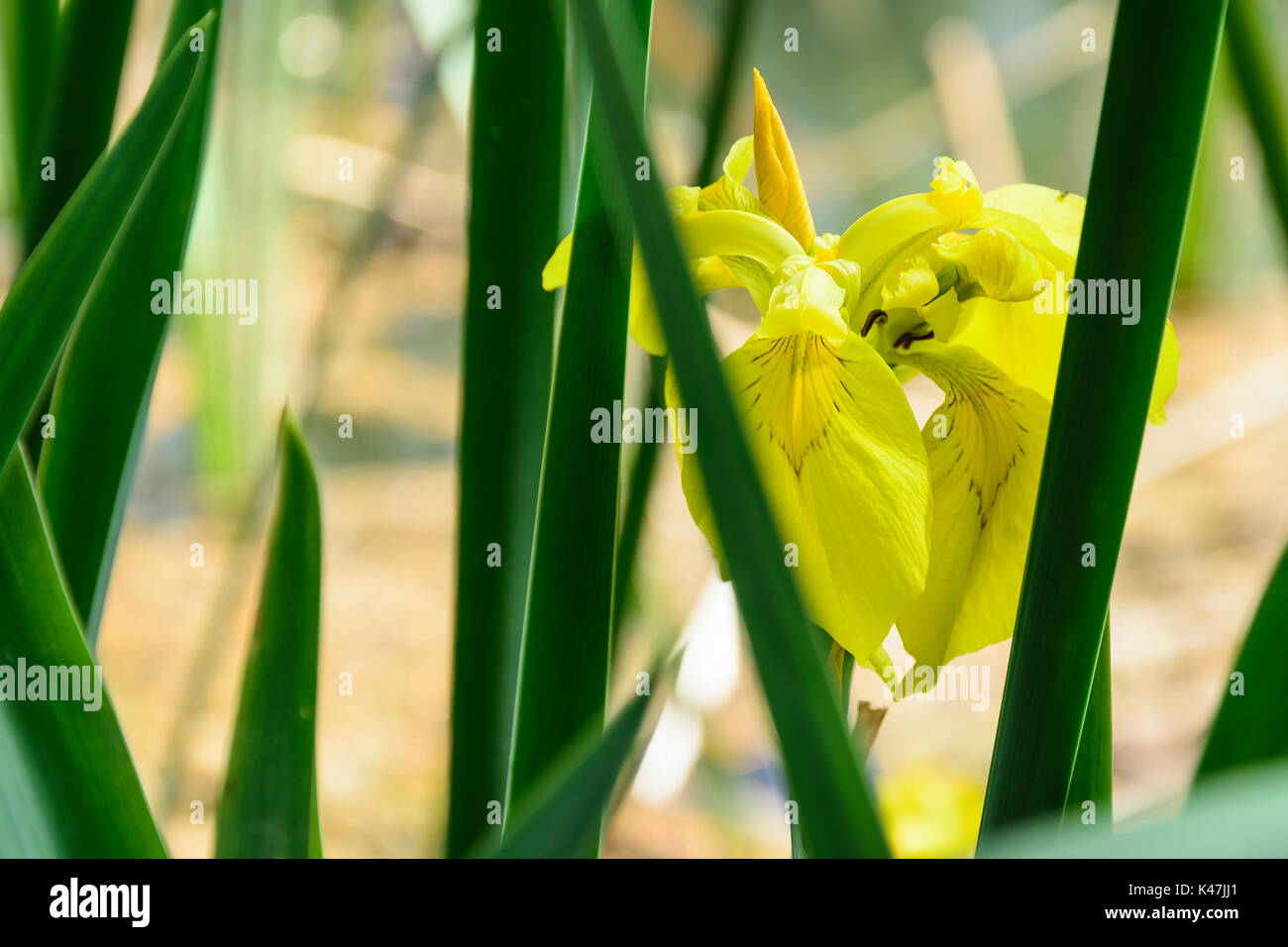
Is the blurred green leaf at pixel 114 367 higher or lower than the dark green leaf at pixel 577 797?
higher

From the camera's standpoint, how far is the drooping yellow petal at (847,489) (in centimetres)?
13

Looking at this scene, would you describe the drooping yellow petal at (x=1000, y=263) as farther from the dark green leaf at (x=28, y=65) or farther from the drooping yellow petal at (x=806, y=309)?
the dark green leaf at (x=28, y=65)

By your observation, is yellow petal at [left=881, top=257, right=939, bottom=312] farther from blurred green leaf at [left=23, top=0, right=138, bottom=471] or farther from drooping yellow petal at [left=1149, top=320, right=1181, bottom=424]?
blurred green leaf at [left=23, top=0, right=138, bottom=471]

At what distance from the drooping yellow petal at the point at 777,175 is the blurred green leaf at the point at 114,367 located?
0.35 ft

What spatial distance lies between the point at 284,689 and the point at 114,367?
7 cm

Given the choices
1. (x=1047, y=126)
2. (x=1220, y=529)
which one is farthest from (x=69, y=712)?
(x=1047, y=126)

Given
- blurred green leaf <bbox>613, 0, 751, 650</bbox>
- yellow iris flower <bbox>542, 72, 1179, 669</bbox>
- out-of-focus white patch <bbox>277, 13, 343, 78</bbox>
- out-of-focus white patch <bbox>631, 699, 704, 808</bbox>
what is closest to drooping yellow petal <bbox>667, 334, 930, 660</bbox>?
yellow iris flower <bbox>542, 72, 1179, 669</bbox>

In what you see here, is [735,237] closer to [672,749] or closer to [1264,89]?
[1264,89]

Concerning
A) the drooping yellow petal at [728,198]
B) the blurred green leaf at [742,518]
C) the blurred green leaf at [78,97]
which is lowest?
the blurred green leaf at [742,518]

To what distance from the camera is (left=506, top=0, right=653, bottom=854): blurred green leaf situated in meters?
0.15

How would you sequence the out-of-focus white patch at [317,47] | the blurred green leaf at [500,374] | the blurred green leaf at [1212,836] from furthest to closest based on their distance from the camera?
the out-of-focus white patch at [317,47] < the blurred green leaf at [500,374] < the blurred green leaf at [1212,836]

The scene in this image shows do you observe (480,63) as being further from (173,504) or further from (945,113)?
(173,504)

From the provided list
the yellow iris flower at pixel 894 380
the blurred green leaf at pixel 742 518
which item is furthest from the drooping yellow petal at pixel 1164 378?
the blurred green leaf at pixel 742 518

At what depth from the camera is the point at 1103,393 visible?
11cm
